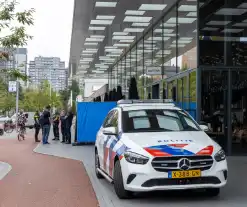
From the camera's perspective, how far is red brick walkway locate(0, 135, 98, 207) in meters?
8.03

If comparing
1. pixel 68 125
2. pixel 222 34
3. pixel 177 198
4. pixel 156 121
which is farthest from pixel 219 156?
pixel 68 125

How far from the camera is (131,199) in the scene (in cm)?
802

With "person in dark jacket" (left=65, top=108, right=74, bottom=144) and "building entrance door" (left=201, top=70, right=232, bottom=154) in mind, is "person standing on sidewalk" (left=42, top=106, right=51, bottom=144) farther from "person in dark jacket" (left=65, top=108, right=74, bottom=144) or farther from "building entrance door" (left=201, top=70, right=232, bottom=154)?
"building entrance door" (left=201, top=70, right=232, bottom=154)

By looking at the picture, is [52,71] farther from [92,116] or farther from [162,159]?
[162,159]

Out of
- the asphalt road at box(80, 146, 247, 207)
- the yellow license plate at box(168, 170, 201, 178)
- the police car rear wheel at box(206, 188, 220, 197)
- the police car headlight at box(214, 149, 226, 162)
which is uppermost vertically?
the police car headlight at box(214, 149, 226, 162)

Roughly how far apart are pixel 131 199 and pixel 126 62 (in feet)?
73.6

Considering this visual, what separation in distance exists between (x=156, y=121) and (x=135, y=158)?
154cm

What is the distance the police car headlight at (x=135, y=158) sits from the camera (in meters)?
7.57

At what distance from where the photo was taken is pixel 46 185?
9789 mm

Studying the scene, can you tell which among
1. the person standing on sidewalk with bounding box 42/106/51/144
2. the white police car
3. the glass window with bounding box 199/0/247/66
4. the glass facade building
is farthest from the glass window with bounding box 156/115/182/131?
the person standing on sidewalk with bounding box 42/106/51/144

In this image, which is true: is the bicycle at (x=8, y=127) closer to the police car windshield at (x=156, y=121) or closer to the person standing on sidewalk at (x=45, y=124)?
the person standing on sidewalk at (x=45, y=124)

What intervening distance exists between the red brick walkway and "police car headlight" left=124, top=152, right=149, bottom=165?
0.95 metres

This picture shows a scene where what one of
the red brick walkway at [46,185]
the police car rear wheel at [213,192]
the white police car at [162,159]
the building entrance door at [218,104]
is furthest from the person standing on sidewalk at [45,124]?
the police car rear wheel at [213,192]

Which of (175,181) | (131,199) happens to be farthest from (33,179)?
(175,181)
